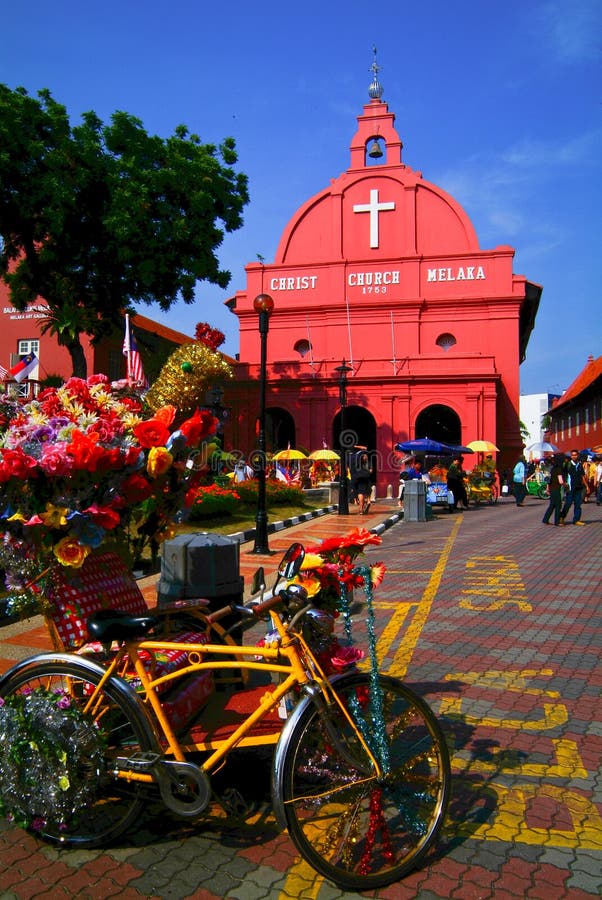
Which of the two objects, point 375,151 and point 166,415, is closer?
point 166,415

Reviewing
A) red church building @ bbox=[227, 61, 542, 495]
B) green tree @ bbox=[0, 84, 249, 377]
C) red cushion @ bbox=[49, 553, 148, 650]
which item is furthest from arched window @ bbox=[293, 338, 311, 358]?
red cushion @ bbox=[49, 553, 148, 650]

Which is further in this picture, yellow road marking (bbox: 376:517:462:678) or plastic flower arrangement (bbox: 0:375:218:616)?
yellow road marking (bbox: 376:517:462:678)

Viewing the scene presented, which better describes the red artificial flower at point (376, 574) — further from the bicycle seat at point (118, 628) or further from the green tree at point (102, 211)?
the green tree at point (102, 211)

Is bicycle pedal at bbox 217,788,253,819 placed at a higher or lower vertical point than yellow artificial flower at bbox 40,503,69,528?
lower

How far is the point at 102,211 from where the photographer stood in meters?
22.8

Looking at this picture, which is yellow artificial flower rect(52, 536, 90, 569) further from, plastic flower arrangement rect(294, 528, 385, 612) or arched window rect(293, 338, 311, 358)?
arched window rect(293, 338, 311, 358)

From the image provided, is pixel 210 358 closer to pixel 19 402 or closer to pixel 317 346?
pixel 317 346

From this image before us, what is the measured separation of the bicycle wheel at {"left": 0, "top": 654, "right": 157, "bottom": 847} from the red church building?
2702cm

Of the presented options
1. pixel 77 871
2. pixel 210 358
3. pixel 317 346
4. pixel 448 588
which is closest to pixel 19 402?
pixel 77 871

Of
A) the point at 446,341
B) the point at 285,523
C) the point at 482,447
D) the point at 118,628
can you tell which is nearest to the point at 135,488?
the point at 118,628

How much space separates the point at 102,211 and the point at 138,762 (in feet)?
75.0

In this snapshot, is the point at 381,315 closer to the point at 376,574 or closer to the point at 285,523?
the point at 285,523

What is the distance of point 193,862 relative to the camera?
276cm

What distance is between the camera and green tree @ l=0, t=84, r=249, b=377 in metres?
21.3
